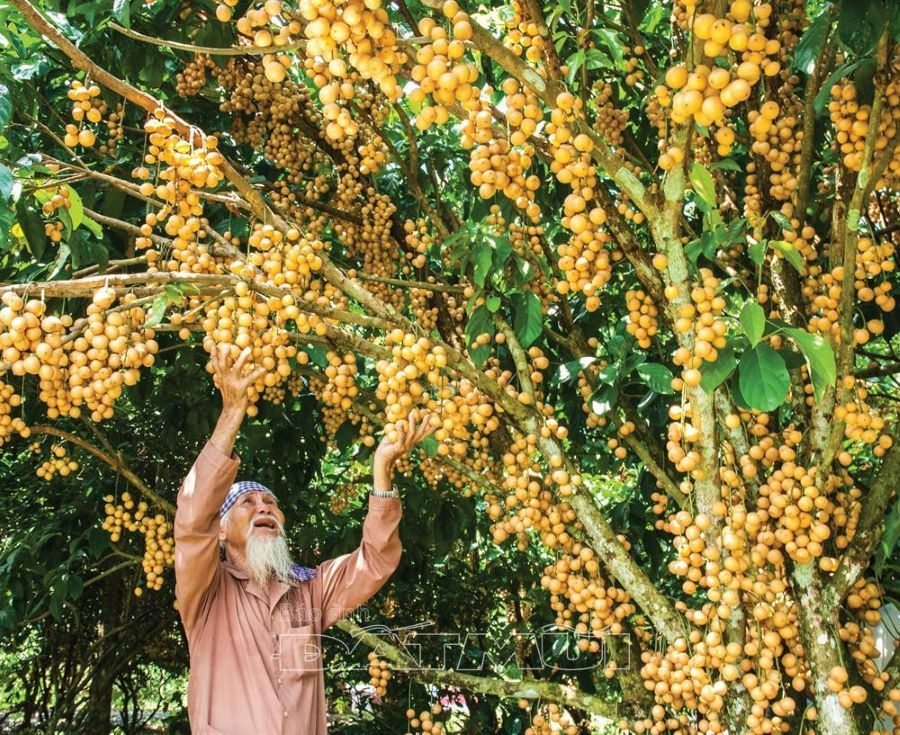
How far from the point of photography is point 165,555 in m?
3.75

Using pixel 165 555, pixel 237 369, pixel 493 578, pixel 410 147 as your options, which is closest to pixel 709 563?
pixel 237 369

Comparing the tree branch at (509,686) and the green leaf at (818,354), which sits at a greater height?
the green leaf at (818,354)

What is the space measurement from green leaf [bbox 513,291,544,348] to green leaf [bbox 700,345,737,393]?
0.85 metres

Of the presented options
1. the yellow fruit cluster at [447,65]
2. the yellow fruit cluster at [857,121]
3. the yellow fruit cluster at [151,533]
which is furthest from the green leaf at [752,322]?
the yellow fruit cluster at [151,533]

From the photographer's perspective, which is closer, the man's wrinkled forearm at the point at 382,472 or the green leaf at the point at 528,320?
the man's wrinkled forearm at the point at 382,472

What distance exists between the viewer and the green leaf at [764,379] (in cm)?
170

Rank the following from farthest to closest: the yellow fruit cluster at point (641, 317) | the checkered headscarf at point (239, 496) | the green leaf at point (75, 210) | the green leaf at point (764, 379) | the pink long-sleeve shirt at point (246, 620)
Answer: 1. the checkered headscarf at point (239, 496)
2. the yellow fruit cluster at point (641, 317)
3. the pink long-sleeve shirt at point (246, 620)
4. the green leaf at point (75, 210)
5. the green leaf at point (764, 379)

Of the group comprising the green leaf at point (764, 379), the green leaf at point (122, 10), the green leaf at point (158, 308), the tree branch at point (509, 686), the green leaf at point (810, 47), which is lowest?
the tree branch at point (509, 686)

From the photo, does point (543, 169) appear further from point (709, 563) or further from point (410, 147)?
point (709, 563)

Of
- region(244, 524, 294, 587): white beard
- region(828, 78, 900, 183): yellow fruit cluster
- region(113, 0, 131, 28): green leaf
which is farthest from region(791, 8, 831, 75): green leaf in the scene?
region(244, 524, 294, 587): white beard

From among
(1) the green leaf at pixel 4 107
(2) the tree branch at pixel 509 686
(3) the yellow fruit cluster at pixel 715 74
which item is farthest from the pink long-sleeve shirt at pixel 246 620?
(3) the yellow fruit cluster at pixel 715 74

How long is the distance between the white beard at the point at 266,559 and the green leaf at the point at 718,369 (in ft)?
5.13

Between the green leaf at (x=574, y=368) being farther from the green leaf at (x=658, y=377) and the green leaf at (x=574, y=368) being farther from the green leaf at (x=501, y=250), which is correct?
the green leaf at (x=501, y=250)

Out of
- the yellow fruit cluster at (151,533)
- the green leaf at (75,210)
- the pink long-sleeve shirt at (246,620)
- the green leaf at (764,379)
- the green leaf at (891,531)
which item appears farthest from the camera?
the yellow fruit cluster at (151,533)
